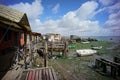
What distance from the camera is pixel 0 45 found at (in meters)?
11.6

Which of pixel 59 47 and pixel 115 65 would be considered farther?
pixel 59 47

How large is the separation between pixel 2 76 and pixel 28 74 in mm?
1672

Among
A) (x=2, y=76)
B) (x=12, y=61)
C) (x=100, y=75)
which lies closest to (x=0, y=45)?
(x=12, y=61)

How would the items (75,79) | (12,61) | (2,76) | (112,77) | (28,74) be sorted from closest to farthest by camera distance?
(2,76), (28,74), (12,61), (75,79), (112,77)

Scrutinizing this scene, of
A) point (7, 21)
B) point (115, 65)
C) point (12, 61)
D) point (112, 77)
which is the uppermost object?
point (7, 21)

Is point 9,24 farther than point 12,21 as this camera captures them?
Yes

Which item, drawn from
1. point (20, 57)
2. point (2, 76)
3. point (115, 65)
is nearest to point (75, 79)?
point (115, 65)

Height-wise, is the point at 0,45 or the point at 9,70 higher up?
the point at 0,45

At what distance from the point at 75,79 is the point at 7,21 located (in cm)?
812

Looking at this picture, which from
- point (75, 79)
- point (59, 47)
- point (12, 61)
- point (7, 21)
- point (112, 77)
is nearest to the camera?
point (7, 21)

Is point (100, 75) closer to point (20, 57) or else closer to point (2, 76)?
point (20, 57)

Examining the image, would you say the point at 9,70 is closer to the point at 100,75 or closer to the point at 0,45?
the point at 0,45

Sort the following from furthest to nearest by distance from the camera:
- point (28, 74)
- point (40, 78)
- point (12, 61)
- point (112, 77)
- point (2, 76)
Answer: point (112, 77) < point (12, 61) < point (28, 74) < point (40, 78) < point (2, 76)

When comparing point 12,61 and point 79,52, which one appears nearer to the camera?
point 12,61
